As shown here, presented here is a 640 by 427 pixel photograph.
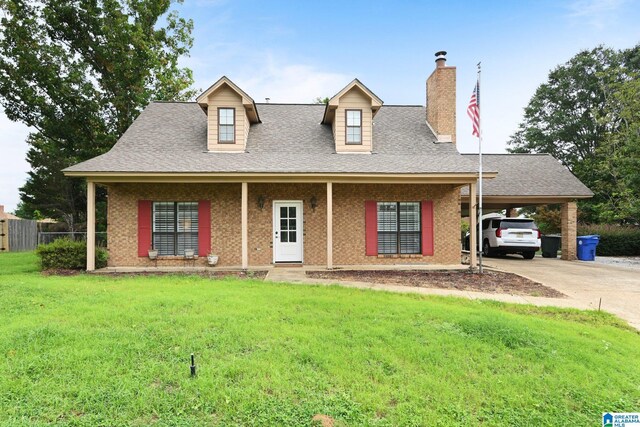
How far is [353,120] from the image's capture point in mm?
12562

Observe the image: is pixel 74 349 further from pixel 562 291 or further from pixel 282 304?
pixel 562 291

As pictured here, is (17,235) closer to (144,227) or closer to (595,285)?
(144,227)

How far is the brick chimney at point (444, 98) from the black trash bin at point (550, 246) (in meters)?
8.00

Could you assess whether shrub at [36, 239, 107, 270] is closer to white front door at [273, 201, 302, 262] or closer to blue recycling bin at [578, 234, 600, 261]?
white front door at [273, 201, 302, 262]

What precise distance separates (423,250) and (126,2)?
1998 centimetres

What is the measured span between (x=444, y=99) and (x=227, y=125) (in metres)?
8.15

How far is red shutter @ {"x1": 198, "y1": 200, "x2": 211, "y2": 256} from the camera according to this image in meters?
11.5

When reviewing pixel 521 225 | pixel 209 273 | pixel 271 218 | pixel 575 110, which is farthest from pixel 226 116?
pixel 575 110

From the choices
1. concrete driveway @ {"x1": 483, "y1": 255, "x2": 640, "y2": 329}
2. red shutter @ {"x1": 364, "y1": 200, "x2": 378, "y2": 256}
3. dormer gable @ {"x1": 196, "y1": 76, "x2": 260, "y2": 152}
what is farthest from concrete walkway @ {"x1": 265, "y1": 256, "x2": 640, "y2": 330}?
dormer gable @ {"x1": 196, "y1": 76, "x2": 260, "y2": 152}

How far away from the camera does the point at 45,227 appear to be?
1044 inches

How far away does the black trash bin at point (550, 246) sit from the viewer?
54.5 ft

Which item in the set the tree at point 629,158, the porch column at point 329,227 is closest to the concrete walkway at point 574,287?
the porch column at point 329,227

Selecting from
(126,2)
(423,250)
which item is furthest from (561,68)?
(126,2)

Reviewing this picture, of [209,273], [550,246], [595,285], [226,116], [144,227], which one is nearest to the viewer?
[595,285]
